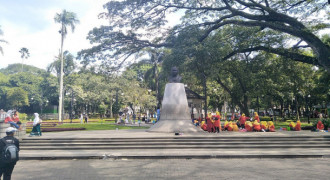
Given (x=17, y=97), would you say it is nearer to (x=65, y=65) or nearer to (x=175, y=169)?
(x=65, y=65)

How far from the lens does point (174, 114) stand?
1562 cm

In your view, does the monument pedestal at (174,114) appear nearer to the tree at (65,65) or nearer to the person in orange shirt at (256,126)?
the person in orange shirt at (256,126)

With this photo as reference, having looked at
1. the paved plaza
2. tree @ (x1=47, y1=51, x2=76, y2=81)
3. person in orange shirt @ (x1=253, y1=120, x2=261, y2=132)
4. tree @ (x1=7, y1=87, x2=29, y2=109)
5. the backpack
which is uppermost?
tree @ (x1=47, y1=51, x2=76, y2=81)

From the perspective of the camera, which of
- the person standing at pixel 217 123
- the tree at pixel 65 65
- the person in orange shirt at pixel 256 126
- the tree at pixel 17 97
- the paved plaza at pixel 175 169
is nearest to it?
the paved plaza at pixel 175 169

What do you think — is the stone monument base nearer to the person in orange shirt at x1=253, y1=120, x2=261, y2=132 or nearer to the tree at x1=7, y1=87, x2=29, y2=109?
the person in orange shirt at x1=253, y1=120, x2=261, y2=132

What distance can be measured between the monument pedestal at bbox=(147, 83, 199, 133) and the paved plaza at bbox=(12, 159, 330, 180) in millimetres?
5670

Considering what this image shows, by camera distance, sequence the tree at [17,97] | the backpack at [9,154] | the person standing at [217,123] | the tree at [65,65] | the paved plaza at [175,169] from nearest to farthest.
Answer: the backpack at [9,154] < the paved plaza at [175,169] < the person standing at [217,123] < the tree at [17,97] < the tree at [65,65]

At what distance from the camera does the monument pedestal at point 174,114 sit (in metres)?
15.0

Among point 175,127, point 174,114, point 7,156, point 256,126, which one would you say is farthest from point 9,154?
point 256,126

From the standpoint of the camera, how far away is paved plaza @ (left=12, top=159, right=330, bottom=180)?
6.97 m

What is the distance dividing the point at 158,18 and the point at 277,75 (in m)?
12.9

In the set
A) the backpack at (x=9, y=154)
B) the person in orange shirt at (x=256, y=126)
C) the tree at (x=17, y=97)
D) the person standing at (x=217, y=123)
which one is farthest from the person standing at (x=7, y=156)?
the tree at (x=17, y=97)

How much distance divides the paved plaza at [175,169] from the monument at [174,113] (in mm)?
5675

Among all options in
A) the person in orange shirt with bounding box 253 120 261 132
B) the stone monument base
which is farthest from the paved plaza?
the person in orange shirt with bounding box 253 120 261 132
